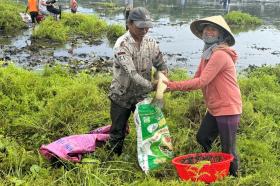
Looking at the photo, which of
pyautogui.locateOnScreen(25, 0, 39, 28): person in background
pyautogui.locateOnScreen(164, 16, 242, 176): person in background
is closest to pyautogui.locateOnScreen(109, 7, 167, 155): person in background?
pyautogui.locateOnScreen(164, 16, 242, 176): person in background

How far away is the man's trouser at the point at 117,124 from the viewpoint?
16.0ft

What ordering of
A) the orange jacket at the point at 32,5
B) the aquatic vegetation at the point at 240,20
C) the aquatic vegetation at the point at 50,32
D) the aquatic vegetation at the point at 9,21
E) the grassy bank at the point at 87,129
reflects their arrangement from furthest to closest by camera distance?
the aquatic vegetation at the point at 240,20, the aquatic vegetation at the point at 9,21, the orange jacket at the point at 32,5, the aquatic vegetation at the point at 50,32, the grassy bank at the point at 87,129

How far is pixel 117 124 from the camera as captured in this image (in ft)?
16.2

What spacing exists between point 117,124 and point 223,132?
4.04ft

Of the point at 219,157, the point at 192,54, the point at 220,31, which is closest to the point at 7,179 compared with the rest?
the point at 219,157

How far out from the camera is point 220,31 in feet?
14.5

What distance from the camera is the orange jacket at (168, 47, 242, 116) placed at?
427 cm

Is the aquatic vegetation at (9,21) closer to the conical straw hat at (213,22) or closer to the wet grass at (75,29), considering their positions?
the wet grass at (75,29)

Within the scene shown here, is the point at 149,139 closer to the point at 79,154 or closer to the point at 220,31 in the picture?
the point at 79,154

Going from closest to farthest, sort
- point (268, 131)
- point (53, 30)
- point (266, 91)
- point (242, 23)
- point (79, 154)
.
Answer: point (79, 154)
point (268, 131)
point (266, 91)
point (53, 30)
point (242, 23)

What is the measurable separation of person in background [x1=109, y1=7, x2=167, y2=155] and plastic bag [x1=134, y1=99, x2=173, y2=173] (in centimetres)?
19

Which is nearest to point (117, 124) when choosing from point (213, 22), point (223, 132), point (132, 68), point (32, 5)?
point (132, 68)

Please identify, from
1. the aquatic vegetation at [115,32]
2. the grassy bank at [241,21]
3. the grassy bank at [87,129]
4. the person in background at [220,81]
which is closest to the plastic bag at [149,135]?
the grassy bank at [87,129]

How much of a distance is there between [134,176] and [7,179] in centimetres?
138
